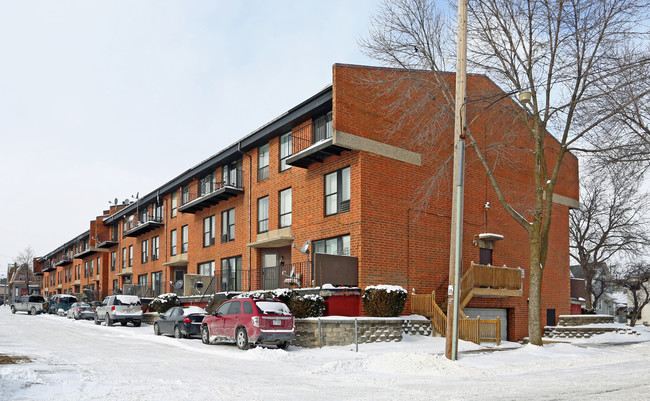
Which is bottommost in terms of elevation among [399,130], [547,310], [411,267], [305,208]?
[547,310]

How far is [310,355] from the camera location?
17984mm

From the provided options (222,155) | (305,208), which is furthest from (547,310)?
(222,155)

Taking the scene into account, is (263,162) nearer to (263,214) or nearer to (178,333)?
(263,214)

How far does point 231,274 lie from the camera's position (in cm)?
3288

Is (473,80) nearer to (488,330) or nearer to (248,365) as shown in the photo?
(488,330)

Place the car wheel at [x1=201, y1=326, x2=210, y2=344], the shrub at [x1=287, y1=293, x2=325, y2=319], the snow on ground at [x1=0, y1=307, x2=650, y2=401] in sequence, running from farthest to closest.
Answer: the car wheel at [x1=201, y1=326, x2=210, y2=344], the shrub at [x1=287, y1=293, x2=325, y2=319], the snow on ground at [x1=0, y1=307, x2=650, y2=401]

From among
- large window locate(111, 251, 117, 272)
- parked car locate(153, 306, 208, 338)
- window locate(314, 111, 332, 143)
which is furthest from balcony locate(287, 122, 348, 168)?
large window locate(111, 251, 117, 272)

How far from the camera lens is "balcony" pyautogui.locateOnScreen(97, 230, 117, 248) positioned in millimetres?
57259

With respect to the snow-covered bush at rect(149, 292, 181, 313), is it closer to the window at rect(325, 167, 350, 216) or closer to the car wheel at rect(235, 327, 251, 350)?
the window at rect(325, 167, 350, 216)

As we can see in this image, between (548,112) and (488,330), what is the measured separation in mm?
8801

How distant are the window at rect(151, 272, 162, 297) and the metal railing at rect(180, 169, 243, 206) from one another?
648 centimetres

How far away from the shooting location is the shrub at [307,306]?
68.6ft

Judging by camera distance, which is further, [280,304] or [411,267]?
[411,267]

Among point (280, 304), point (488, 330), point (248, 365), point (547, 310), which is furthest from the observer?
point (547, 310)
